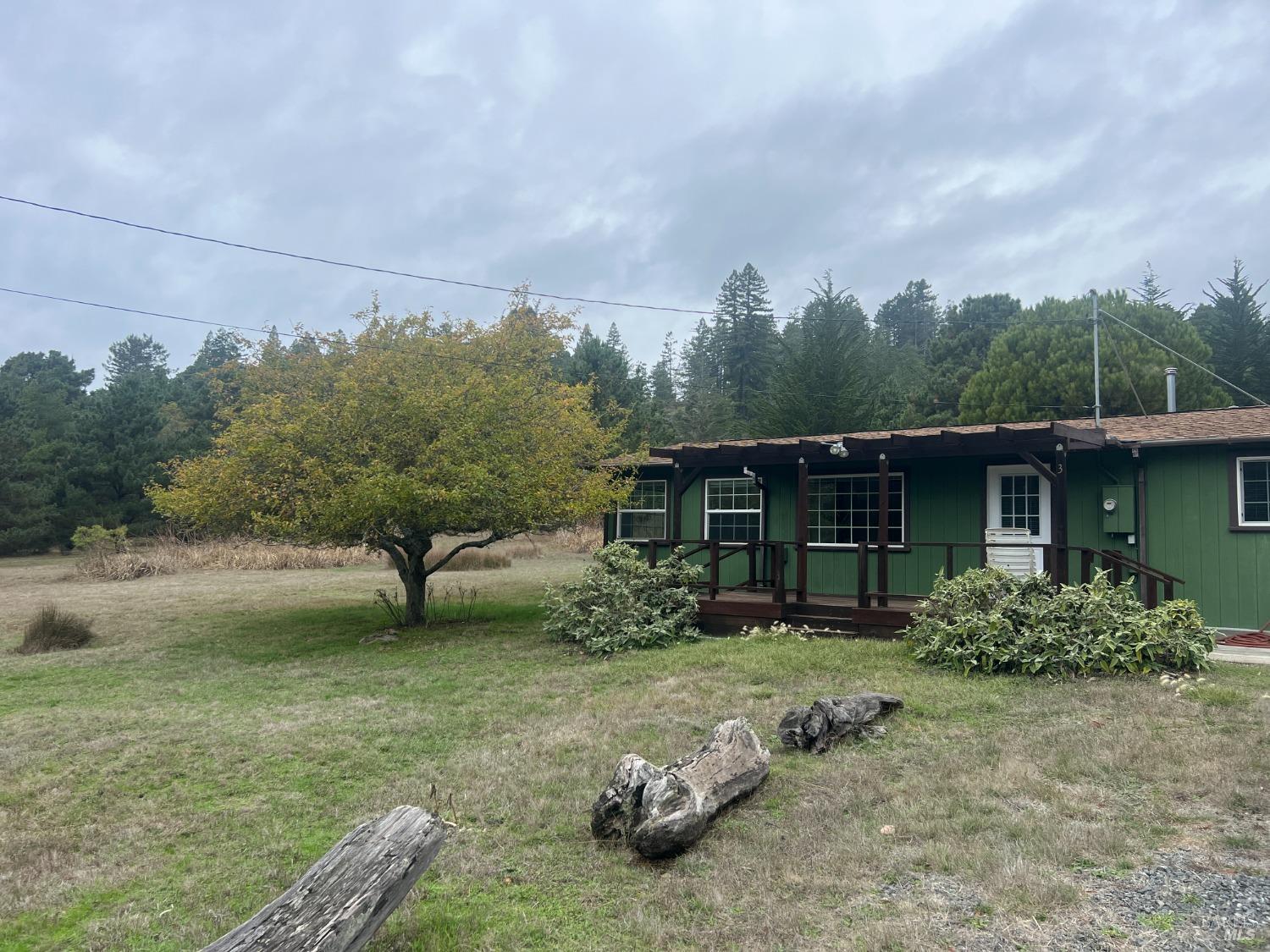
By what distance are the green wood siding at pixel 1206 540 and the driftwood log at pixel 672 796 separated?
7.69 meters

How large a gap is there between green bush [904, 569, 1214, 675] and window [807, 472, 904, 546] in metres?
3.04

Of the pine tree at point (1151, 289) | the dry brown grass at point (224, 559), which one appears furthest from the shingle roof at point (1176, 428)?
the pine tree at point (1151, 289)

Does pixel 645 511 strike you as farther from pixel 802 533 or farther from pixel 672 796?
pixel 672 796

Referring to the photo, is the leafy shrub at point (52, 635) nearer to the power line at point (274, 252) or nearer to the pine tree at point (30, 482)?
the power line at point (274, 252)

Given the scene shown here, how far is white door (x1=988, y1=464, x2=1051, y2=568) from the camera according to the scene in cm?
995

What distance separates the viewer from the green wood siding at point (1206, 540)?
9078mm

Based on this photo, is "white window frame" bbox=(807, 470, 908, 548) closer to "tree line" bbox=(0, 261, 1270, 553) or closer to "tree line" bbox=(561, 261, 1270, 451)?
"tree line" bbox=(0, 261, 1270, 553)

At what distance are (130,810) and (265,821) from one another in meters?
0.92

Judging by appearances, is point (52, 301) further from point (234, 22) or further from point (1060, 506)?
point (1060, 506)

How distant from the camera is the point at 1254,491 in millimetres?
9117

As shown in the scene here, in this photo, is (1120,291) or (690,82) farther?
(1120,291)

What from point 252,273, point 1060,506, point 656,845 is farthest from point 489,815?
point 252,273

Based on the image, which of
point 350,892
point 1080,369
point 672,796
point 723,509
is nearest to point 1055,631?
point 672,796

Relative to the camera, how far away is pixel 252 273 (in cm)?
1945
